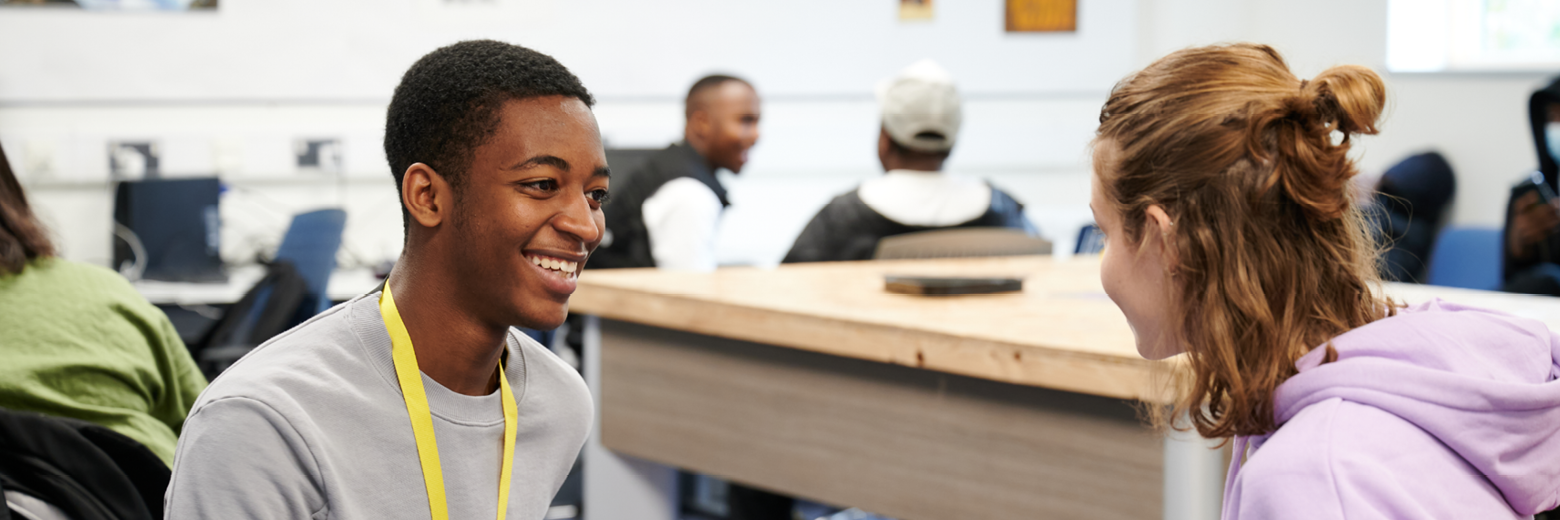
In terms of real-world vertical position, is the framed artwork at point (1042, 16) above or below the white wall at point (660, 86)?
above

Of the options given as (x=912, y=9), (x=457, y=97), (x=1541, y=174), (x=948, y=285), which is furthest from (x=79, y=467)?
(x=912, y=9)

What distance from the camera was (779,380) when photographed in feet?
5.30

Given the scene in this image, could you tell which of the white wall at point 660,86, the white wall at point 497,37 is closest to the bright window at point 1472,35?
the white wall at point 660,86

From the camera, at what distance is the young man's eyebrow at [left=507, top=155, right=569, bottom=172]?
2.62 ft

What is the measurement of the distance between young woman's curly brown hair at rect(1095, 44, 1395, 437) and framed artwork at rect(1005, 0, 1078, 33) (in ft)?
13.6

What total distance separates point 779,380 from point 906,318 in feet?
0.75

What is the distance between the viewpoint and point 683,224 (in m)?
2.85

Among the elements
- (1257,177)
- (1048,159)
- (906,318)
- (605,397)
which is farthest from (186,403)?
(1048,159)

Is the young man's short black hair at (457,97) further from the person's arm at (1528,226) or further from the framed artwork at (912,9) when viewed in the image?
the framed artwork at (912,9)

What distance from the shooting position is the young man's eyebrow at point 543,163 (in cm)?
80

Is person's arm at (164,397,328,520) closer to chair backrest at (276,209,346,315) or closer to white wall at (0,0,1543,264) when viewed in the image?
chair backrest at (276,209,346,315)

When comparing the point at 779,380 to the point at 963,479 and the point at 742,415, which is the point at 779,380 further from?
the point at 963,479

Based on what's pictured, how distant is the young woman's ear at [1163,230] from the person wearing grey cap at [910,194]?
6.22 feet

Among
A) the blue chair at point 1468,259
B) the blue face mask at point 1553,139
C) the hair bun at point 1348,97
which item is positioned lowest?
the blue chair at point 1468,259
